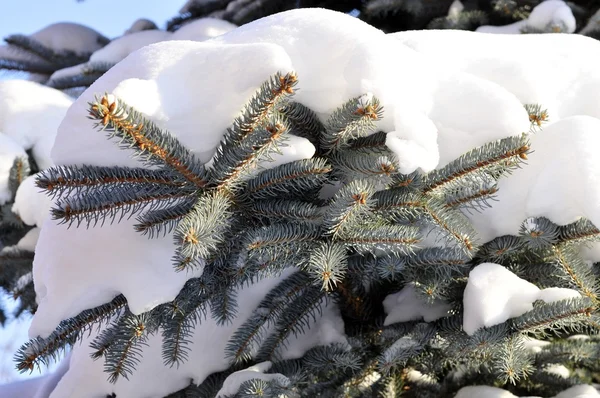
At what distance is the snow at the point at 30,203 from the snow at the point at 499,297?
1311 mm

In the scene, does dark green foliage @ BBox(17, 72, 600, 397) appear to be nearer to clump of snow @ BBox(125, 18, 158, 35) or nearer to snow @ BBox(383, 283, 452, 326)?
snow @ BBox(383, 283, 452, 326)

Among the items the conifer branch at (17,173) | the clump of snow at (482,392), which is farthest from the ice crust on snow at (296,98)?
the conifer branch at (17,173)

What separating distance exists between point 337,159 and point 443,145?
0.22 meters

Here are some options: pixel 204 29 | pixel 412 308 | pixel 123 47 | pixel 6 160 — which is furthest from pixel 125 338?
pixel 123 47

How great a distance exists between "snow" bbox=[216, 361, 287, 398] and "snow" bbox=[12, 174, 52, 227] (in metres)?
0.91

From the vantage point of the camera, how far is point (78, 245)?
3.18ft

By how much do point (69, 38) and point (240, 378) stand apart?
2405 millimetres

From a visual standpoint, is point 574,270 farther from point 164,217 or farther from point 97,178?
point 97,178

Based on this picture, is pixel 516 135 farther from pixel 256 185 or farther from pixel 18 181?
pixel 18 181

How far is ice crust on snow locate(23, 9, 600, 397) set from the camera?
913mm

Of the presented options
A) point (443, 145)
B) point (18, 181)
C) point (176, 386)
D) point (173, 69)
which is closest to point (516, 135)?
point (443, 145)

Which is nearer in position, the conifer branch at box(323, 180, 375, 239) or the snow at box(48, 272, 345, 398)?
the conifer branch at box(323, 180, 375, 239)

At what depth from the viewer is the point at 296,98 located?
1021 mm

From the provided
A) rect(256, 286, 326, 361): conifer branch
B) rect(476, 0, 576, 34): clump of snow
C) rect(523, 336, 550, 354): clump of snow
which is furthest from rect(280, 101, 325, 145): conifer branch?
rect(476, 0, 576, 34): clump of snow
